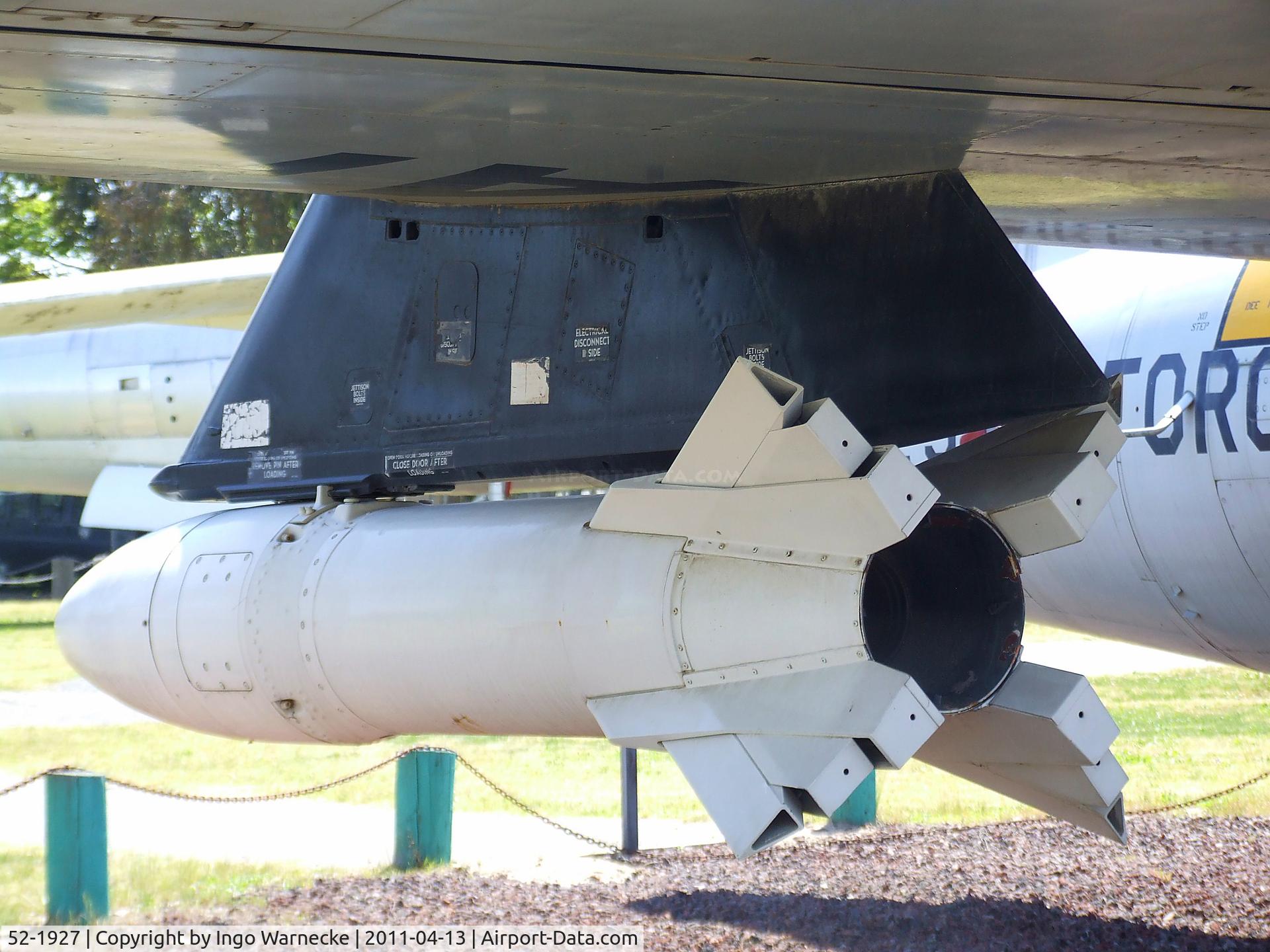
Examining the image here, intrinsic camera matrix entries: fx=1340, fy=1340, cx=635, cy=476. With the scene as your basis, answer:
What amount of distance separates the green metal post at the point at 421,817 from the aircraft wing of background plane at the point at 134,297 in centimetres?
619

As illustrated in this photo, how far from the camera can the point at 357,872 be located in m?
7.02

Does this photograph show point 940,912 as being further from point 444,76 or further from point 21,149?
point 21,149

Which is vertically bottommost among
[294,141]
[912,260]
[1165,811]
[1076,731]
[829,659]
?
[1165,811]

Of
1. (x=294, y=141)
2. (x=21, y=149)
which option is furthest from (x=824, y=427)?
(x=21, y=149)

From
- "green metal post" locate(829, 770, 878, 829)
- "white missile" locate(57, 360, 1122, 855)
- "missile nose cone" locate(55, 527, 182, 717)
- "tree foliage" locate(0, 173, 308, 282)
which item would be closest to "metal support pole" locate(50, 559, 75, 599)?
"tree foliage" locate(0, 173, 308, 282)

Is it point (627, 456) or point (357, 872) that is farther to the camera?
point (357, 872)

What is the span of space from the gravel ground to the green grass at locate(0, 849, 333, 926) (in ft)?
0.94

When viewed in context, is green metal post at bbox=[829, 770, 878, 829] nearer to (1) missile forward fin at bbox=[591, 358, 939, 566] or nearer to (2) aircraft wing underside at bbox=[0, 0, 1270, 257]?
(2) aircraft wing underside at bbox=[0, 0, 1270, 257]

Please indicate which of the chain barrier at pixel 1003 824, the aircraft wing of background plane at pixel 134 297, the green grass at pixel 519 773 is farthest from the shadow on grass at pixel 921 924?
the aircraft wing of background plane at pixel 134 297

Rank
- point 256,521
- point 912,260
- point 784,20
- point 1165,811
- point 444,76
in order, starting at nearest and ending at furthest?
point 784,20, point 444,76, point 912,260, point 256,521, point 1165,811

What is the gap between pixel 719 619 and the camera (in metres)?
4.18

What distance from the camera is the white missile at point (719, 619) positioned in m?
3.96

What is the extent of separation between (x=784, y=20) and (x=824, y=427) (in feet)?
4.16

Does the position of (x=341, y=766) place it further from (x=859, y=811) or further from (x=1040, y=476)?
(x=1040, y=476)
